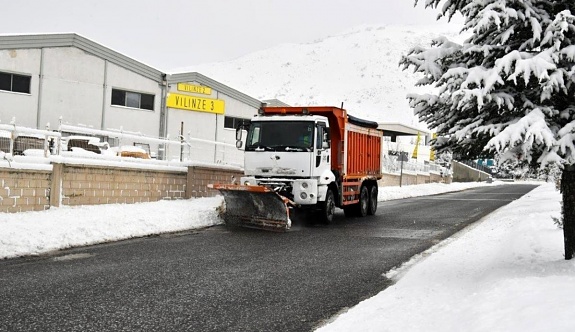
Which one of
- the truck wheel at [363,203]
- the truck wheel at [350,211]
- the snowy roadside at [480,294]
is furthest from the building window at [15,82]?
the snowy roadside at [480,294]

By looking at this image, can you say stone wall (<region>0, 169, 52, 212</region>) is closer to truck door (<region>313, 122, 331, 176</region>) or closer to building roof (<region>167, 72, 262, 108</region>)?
truck door (<region>313, 122, 331, 176</region>)

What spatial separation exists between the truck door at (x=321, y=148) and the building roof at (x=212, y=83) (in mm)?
16144

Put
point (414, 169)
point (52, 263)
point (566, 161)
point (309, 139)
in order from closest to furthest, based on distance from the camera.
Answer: point (566, 161)
point (52, 263)
point (309, 139)
point (414, 169)

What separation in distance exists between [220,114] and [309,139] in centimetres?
1721

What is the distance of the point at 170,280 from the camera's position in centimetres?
705

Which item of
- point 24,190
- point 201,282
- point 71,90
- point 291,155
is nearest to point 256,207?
point 291,155

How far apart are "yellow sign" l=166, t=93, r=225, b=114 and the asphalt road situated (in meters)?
17.2

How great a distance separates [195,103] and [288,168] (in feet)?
53.6

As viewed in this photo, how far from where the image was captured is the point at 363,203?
56.3ft

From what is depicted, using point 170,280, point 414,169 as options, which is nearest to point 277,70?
point 414,169

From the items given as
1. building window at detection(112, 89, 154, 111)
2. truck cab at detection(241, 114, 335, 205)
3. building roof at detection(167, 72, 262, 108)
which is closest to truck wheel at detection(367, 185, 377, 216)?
truck cab at detection(241, 114, 335, 205)

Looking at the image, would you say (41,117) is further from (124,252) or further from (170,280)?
(170,280)

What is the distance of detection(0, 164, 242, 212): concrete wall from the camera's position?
1112cm

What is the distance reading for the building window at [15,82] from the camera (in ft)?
73.4
